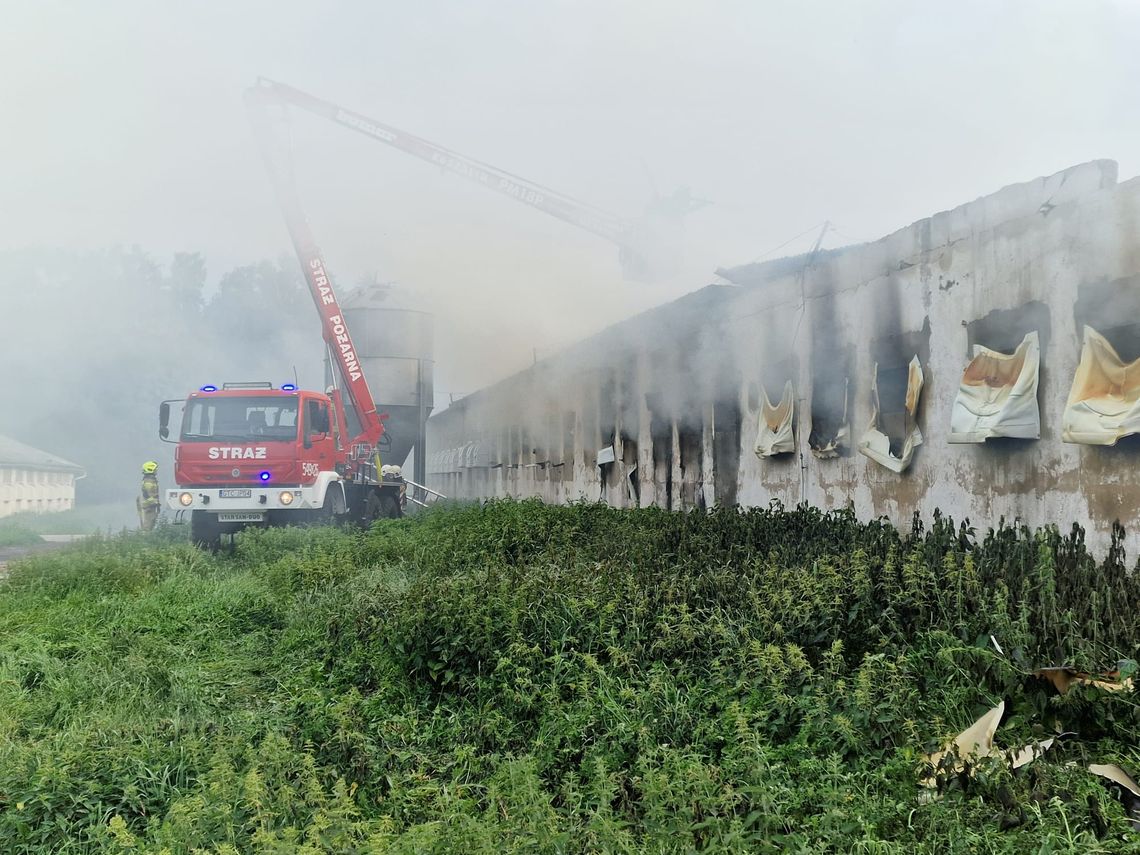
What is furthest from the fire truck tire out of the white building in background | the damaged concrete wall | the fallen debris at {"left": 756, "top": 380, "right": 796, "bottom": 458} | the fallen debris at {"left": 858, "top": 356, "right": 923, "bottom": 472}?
the white building in background

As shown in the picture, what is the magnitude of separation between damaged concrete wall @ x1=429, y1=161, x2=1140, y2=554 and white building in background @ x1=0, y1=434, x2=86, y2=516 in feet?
81.8

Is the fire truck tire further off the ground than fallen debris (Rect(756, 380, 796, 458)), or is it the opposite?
fallen debris (Rect(756, 380, 796, 458))

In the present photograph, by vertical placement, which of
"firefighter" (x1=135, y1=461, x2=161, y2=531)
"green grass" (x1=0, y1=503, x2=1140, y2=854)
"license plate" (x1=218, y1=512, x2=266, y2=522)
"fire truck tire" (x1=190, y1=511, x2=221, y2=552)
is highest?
"firefighter" (x1=135, y1=461, x2=161, y2=531)

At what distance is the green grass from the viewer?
299 centimetres

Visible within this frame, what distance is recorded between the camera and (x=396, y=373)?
70.9ft

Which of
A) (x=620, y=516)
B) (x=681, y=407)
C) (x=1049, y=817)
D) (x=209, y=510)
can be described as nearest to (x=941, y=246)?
(x=620, y=516)

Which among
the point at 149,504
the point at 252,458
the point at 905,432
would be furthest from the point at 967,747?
the point at 149,504

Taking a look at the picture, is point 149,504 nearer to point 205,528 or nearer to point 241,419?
point 205,528

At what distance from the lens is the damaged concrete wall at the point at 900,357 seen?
20.2 ft

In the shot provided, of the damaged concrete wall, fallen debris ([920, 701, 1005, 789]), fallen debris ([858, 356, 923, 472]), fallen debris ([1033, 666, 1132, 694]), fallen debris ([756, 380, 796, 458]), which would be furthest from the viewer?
fallen debris ([756, 380, 796, 458])

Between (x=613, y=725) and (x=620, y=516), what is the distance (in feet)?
19.0

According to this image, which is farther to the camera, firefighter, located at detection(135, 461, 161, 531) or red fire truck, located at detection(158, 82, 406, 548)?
firefighter, located at detection(135, 461, 161, 531)

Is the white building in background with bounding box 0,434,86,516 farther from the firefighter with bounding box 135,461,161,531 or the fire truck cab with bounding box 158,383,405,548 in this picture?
the fire truck cab with bounding box 158,383,405,548

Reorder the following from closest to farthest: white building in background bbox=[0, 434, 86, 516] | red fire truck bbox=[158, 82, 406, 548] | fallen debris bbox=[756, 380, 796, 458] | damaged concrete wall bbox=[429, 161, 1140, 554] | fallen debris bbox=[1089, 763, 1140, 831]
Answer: fallen debris bbox=[1089, 763, 1140, 831] < damaged concrete wall bbox=[429, 161, 1140, 554] < fallen debris bbox=[756, 380, 796, 458] < red fire truck bbox=[158, 82, 406, 548] < white building in background bbox=[0, 434, 86, 516]
